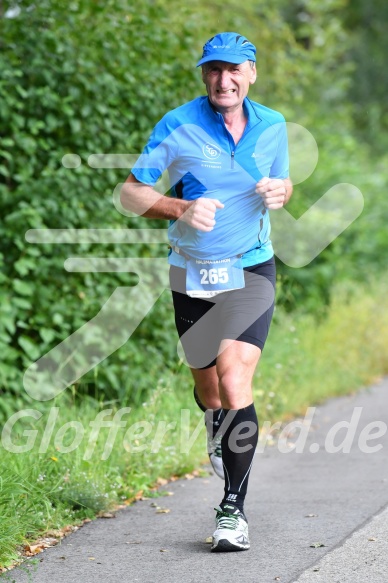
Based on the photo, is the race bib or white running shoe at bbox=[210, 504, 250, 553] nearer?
white running shoe at bbox=[210, 504, 250, 553]

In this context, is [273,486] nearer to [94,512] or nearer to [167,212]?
[94,512]

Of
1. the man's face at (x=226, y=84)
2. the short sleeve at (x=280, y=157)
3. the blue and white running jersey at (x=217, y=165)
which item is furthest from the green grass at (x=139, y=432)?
the man's face at (x=226, y=84)

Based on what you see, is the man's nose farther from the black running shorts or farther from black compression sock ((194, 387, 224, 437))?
black compression sock ((194, 387, 224, 437))

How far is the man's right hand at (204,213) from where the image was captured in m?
4.73

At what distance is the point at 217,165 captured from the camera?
5.03m

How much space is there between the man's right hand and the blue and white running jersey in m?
0.27

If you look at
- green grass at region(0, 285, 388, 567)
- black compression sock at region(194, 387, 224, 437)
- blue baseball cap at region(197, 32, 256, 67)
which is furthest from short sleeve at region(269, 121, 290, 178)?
green grass at region(0, 285, 388, 567)

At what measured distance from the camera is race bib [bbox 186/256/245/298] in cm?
509

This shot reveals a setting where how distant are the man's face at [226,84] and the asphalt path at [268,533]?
2.03 metres

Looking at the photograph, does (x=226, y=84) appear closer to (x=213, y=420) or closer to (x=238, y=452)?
(x=238, y=452)

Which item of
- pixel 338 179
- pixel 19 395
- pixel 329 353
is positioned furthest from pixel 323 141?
pixel 19 395

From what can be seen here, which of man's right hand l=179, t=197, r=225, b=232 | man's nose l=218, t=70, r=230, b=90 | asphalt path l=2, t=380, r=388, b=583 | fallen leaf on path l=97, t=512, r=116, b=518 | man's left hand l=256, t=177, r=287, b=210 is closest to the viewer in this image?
asphalt path l=2, t=380, r=388, b=583

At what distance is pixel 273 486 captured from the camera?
6422 millimetres

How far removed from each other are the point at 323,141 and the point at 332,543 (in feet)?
38.9
